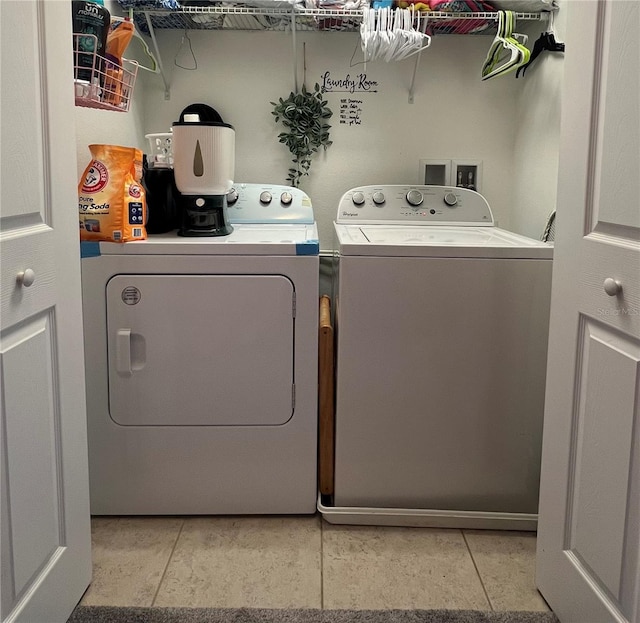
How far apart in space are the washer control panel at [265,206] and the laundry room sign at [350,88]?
1.61ft

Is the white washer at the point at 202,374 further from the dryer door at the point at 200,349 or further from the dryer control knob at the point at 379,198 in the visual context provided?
the dryer control knob at the point at 379,198

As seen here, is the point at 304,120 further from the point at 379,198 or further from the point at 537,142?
the point at 537,142

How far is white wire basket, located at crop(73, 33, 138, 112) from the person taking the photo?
163cm

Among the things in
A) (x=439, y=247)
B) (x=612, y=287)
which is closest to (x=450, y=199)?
(x=439, y=247)

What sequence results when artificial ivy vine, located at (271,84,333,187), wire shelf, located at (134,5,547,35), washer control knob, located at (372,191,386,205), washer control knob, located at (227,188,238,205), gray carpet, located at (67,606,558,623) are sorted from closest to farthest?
gray carpet, located at (67,606,558,623) < wire shelf, located at (134,5,547,35) < washer control knob, located at (227,188,238,205) < washer control knob, located at (372,191,386,205) < artificial ivy vine, located at (271,84,333,187)

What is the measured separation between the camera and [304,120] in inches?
108

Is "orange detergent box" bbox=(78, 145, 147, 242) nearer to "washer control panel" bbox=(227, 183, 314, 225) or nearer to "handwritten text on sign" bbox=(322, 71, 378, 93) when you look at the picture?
"washer control panel" bbox=(227, 183, 314, 225)

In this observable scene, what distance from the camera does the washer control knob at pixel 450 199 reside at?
8.52 ft

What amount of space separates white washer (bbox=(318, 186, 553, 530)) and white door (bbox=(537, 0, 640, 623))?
0.40 m

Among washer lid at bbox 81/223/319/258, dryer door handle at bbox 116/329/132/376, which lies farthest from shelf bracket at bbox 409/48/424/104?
dryer door handle at bbox 116/329/132/376

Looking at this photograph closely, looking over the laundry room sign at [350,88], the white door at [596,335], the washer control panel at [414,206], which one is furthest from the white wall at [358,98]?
the white door at [596,335]

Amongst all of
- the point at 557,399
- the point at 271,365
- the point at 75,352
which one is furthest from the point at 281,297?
the point at 557,399

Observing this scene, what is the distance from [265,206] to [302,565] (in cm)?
132

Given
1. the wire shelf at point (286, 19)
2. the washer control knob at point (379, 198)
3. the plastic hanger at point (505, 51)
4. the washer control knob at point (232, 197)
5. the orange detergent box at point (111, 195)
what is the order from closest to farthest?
1. the orange detergent box at point (111, 195)
2. the plastic hanger at point (505, 51)
3. the wire shelf at point (286, 19)
4. the washer control knob at point (232, 197)
5. the washer control knob at point (379, 198)
